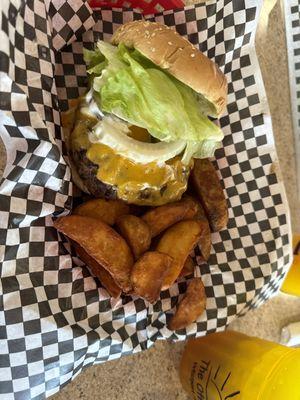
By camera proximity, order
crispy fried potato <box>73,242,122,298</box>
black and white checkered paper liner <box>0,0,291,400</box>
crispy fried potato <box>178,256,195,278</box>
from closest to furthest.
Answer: black and white checkered paper liner <box>0,0,291,400</box> < crispy fried potato <box>73,242,122,298</box> < crispy fried potato <box>178,256,195,278</box>

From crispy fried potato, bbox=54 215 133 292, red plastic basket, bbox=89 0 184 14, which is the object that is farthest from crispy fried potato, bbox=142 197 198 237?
red plastic basket, bbox=89 0 184 14

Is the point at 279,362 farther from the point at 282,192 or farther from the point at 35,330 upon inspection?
the point at 35,330

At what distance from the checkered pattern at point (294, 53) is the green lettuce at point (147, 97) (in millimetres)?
705

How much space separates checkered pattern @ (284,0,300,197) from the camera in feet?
5.64

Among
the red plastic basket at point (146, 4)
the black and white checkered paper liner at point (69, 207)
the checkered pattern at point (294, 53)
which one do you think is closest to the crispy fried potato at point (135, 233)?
the black and white checkered paper liner at point (69, 207)

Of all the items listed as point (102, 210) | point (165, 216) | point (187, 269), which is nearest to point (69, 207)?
point (102, 210)

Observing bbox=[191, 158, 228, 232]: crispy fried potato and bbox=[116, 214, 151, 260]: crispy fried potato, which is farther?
bbox=[191, 158, 228, 232]: crispy fried potato

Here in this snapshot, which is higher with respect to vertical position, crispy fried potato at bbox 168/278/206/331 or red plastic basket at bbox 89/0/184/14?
red plastic basket at bbox 89/0/184/14

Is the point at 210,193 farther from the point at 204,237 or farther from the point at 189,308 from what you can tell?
the point at 189,308

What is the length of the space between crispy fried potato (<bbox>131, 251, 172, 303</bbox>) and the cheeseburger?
20 cm

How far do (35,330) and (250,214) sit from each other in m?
0.68

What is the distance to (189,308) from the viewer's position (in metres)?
1.24

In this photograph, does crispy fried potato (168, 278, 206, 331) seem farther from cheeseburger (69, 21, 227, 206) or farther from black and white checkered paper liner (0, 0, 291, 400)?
cheeseburger (69, 21, 227, 206)

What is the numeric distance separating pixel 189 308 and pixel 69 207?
1.27ft
